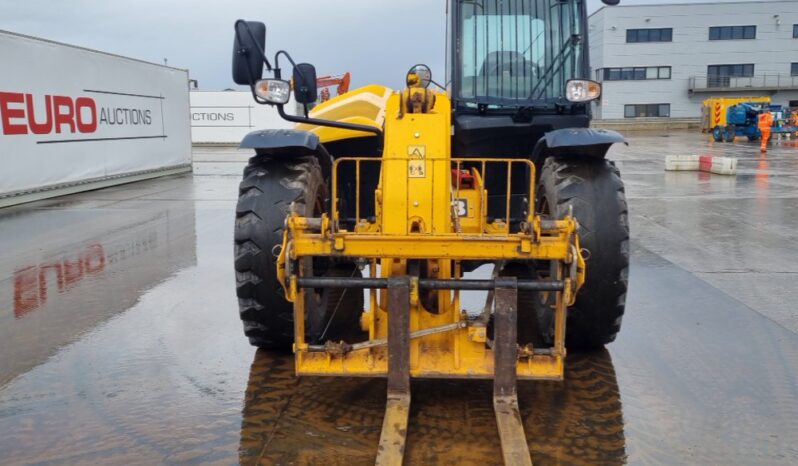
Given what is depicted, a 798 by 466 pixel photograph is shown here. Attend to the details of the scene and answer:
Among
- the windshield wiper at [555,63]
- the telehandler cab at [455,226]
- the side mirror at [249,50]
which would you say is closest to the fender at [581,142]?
the telehandler cab at [455,226]

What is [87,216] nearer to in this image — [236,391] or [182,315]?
[182,315]

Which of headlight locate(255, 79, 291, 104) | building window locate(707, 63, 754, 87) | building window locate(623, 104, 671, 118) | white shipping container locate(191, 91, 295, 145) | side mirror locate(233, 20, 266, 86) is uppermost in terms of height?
building window locate(707, 63, 754, 87)

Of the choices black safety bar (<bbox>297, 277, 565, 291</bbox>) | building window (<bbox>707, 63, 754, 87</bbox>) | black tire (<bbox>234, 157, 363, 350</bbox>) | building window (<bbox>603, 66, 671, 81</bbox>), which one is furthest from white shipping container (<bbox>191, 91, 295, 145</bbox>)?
building window (<bbox>707, 63, 754, 87</bbox>)

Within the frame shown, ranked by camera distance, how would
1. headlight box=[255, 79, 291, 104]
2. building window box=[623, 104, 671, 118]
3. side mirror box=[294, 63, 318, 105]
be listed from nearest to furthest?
headlight box=[255, 79, 291, 104]
side mirror box=[294, 63, 318, 105]
building window box=[623, 104, 671, 118]

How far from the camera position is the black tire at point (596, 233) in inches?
169

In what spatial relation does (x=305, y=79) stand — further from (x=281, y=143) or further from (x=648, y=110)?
(x=648, y=110)

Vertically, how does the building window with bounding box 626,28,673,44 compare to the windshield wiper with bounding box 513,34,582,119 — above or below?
above

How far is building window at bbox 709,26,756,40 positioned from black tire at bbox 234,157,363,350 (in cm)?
5557

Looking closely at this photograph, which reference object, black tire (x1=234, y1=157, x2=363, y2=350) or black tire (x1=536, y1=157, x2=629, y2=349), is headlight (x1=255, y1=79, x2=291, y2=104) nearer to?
black tire (x1=234, y1=157, x2=363, y2=350)

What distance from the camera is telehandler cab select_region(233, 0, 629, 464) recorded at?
3631 mm

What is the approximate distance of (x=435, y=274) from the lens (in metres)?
3.99

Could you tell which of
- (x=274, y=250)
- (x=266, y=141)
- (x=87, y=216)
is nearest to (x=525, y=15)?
(x=266, y=141)

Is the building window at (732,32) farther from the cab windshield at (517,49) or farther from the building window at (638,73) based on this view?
the cab windshield at (517,49)

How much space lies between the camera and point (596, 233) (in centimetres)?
430
